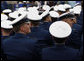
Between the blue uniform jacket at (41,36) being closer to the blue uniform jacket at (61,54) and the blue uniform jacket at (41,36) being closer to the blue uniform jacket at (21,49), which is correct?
the blue uniform jacket at (21,49)

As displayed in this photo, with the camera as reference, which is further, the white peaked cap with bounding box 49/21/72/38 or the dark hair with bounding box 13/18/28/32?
the dark hair with bounding box 13/18/28/32

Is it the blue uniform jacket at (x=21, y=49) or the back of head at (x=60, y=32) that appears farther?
the blue uniform jacket at (x=21, y=49)

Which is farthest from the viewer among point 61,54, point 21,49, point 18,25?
point 18,25

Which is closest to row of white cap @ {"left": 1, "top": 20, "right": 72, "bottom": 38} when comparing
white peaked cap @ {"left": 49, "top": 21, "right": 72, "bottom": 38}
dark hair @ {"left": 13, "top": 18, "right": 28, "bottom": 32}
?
white peaked cap @ {"left": 49, "top": 21, "right": 72, "bottom": 38}

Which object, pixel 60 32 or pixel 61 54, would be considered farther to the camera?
pixel 60 32

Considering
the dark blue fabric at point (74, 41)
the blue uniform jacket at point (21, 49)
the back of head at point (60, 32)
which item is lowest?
the dark blue fabric at point (74, 41)

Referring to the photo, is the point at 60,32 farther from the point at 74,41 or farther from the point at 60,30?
the point at 74,41

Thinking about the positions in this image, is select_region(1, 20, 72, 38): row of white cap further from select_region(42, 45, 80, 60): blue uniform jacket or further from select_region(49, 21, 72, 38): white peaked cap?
select_region(42, 45, 80, 60): blue uniform jacket

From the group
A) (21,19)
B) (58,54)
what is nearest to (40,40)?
(21,19)

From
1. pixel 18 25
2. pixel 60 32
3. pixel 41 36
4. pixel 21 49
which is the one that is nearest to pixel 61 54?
pixel 60 32

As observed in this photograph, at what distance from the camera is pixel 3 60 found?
138 inches

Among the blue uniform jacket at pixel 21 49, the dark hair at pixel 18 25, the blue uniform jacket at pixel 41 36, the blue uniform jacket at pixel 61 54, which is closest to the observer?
the blue uniform jacket at pixel 61 54

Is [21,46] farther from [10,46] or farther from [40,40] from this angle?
[40,40]

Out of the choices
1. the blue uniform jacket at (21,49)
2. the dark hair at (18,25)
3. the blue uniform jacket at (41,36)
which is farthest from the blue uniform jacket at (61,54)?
the blue uniform jacket at (41,36)
